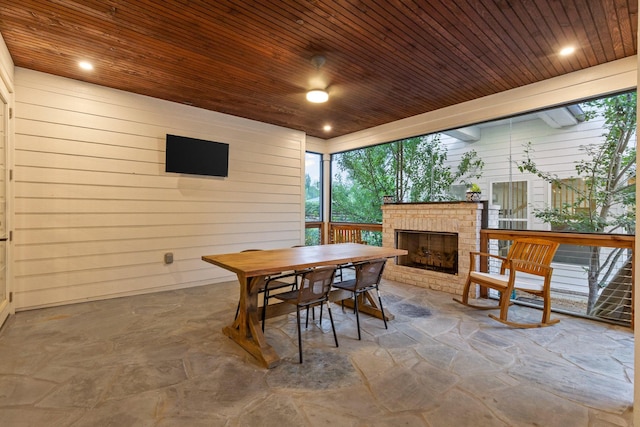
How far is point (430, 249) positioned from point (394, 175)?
166 cm

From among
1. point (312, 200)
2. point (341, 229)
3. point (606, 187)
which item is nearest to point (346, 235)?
A: point (341, 229)

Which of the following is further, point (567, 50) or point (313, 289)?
point (567, 50)

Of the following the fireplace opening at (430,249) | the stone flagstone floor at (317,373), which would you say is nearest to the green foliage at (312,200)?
the fireplace opening at (430,249)

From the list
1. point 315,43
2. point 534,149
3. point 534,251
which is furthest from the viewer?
point 534,149

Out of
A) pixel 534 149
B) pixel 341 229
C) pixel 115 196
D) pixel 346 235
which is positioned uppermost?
pixel 534 149

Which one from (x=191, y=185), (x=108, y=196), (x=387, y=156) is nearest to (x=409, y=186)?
(x=387, y=156)

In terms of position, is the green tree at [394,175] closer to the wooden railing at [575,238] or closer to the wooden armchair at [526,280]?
the wooden railing at [575,238]

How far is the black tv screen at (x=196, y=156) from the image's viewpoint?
452cm

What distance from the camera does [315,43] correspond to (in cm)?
298

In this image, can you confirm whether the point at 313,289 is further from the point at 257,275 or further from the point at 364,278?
the point at 364,278

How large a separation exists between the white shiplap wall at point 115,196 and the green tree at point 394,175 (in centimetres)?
207

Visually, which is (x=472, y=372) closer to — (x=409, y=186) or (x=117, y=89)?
(x=409, y=186)

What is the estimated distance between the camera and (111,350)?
2600 millimetres

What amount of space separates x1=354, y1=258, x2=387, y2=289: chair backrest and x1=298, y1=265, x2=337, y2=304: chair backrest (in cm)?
39
